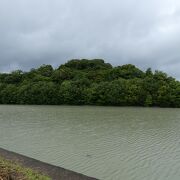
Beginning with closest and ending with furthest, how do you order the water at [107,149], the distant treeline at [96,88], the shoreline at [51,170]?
the shoreline at [51,170]
the water at [107,149]
the distant treeline at [96,88]

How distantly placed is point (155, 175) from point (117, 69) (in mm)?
34804

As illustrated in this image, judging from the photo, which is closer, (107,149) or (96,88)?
(107,149)

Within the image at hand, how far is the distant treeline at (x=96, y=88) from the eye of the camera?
109 feet

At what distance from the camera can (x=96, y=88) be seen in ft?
121

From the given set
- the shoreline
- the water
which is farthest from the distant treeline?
the shoreline

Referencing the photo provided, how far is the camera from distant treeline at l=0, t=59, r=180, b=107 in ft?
109

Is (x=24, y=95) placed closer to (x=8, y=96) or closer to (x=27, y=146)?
(x=8, y=96)

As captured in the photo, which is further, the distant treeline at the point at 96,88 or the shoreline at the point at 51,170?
the distant treeline at the point at 96,88

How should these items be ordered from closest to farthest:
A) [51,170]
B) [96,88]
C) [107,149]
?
1. [51,170]
2. [107,149]
3. [96,88]

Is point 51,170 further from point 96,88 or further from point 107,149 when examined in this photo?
point 96,88

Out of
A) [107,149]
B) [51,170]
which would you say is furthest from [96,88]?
[51,170]

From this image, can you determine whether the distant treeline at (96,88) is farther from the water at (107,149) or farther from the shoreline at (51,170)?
the shoreline at (51,170)

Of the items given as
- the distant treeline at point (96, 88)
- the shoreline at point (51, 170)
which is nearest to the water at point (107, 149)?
the shoreline at point (51, 170)

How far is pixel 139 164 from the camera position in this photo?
25.5 feet
